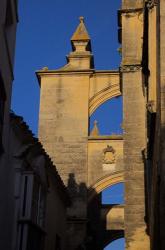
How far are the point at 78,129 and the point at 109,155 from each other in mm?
1608

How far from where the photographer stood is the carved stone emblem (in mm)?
21078

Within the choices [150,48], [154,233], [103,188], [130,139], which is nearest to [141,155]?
[130,139]

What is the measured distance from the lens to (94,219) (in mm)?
23297

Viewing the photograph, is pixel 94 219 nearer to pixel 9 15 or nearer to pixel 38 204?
pixel 38 204

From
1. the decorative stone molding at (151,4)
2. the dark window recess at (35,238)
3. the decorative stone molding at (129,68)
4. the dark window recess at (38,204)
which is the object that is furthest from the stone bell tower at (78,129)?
the decorative stone molding at (151,4)

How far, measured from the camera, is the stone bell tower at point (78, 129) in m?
20.5

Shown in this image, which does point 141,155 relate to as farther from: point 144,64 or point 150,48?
point 150,48

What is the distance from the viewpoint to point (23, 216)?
10070 mm

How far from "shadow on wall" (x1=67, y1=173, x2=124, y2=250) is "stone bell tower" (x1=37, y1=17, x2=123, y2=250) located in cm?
4

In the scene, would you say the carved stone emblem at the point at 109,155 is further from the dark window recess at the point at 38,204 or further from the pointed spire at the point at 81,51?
the dark window recess at the point at 38,204

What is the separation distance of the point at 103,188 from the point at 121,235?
5.39 meters

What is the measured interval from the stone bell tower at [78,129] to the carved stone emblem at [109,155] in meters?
0.04

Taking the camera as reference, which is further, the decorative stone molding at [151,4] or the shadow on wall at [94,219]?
the shadow on wall at [94,219]

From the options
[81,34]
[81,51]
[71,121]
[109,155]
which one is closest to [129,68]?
[109,155]
